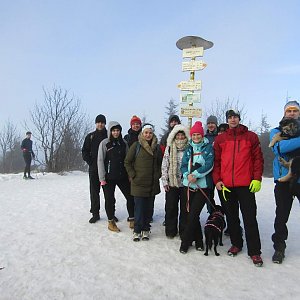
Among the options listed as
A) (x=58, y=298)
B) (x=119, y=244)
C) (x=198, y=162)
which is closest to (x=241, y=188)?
(x=198, y=162)

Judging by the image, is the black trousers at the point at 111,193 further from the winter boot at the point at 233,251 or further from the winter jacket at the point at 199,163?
the winter boot at the point at 233,251

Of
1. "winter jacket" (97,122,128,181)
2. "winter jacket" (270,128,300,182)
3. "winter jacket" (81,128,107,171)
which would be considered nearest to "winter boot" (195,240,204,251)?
"winter jacket" (270,128,300,182)

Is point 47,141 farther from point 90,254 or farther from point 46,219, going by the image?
point 90,254

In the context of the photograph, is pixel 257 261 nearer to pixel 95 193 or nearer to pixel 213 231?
pixel 213 231

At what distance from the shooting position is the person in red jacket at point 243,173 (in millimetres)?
3723

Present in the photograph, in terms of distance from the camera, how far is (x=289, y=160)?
369 cm

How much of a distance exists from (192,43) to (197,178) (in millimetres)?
3639

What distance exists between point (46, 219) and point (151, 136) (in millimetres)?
2835

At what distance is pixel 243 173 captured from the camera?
374 centimetres

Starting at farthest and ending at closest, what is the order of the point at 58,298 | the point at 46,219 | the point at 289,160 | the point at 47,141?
the point at 47,141, the point at 46,219, the point at 289,160, the point at 58,298

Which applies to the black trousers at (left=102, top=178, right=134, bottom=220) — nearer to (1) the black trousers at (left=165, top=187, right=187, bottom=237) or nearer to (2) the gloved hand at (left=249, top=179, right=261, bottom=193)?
(1) the black trousers at (left=165, top=187, right=187, bottom=237)

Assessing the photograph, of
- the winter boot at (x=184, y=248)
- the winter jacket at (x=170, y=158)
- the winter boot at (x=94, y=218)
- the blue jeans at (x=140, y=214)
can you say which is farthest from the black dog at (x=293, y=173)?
the winter boot at (x=94, y=218)

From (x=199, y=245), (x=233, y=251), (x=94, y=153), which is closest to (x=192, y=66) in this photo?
(x=94, y=153)

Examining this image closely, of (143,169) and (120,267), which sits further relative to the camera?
(143,169)
